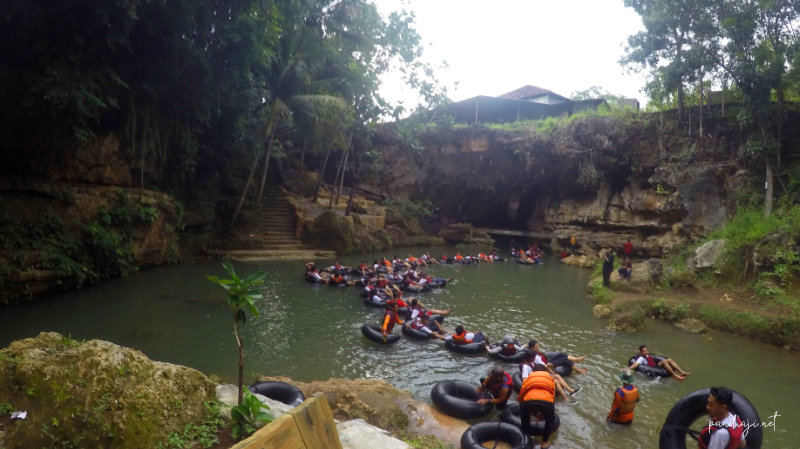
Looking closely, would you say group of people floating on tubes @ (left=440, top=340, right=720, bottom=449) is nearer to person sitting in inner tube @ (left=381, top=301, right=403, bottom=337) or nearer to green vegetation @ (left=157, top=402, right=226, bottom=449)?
person sitting in inner tube @ (left=381, top=301, right=403, bottom=337)

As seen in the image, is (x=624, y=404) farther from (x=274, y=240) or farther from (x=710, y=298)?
(x=274, y=240)

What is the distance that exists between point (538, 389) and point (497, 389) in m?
1.41

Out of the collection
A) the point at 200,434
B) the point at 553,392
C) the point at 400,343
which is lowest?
the point at 400,343

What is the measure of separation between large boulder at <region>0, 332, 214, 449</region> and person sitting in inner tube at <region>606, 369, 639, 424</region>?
227 inches

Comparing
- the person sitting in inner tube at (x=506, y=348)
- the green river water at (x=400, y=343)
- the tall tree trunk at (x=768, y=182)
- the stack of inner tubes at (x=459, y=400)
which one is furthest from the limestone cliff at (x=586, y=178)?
the stack of inner tubes at (x=459, y=400)

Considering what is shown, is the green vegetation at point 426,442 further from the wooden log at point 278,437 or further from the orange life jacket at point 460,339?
the orange life jacket at point 460,339

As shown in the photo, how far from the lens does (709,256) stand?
14523 millimetres

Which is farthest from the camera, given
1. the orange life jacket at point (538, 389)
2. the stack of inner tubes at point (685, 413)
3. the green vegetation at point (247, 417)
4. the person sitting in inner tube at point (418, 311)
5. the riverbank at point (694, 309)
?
the person sitting in inner tube at point (418, 311)

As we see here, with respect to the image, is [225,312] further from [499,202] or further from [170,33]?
[499,202]

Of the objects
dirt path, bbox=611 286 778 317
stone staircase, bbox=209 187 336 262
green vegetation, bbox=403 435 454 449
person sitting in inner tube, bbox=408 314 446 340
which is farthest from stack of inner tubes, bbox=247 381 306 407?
stone staircase, bbox=209 187 336 262

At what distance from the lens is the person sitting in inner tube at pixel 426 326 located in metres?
10.5

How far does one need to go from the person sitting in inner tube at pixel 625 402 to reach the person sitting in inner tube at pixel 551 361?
1.36m

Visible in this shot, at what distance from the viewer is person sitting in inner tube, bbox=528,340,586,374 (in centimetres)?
772

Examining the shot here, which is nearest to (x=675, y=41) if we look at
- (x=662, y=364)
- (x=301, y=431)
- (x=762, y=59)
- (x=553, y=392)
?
(x=762, y=59)
